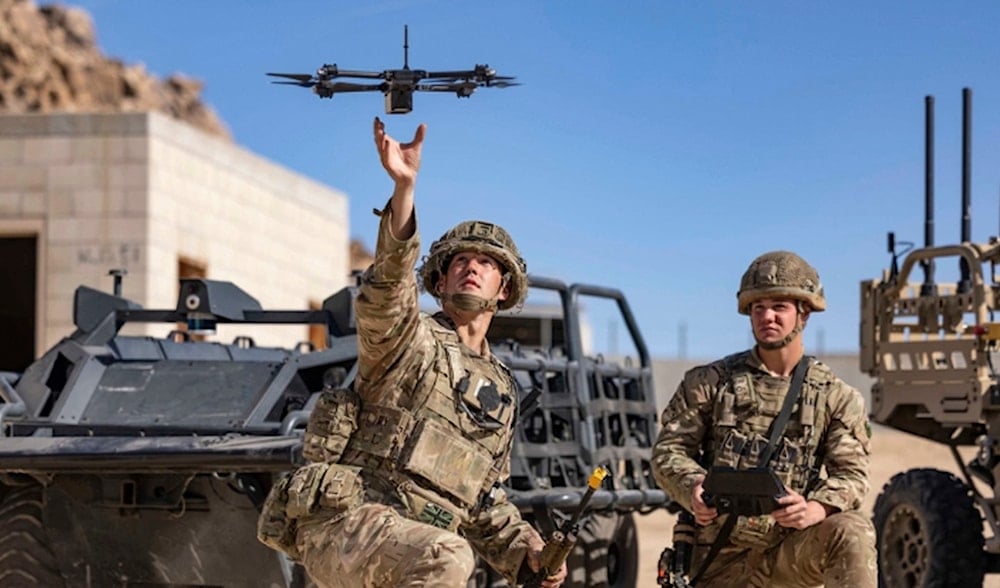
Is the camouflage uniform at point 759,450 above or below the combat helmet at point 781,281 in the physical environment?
below

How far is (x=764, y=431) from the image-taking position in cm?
579

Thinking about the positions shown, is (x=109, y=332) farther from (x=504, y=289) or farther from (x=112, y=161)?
(x=112, y=161)

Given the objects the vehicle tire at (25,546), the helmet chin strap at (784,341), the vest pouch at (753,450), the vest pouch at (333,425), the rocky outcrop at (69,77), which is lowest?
the vehicle tire at (25,546)

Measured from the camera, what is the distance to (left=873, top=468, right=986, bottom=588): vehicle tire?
348 inches

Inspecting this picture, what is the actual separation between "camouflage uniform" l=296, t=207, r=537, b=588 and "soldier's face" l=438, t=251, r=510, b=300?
118 millimetres

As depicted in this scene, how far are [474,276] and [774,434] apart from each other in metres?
1.22

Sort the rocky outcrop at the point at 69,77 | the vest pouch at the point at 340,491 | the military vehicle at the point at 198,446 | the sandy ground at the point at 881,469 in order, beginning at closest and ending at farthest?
1. the vest pouch at the point at 340,491
2. the military vehicle at the point at 198,446
3. the sandy ground at the point at 881,469
4. the rocky outcrop at the point at 69,77

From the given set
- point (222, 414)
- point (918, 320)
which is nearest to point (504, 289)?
point (222, 414)

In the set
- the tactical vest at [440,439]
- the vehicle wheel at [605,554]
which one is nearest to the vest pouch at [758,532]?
the tactical vest at [440,439]

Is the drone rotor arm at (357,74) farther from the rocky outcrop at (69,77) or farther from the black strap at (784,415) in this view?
the rocky outcrop at (69,77)

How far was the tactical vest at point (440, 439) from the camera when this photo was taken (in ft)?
16.0

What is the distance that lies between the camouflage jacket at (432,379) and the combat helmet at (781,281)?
1.04 m

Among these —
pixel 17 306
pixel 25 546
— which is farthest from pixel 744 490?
pixel 17 306

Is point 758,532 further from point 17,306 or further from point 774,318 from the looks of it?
point 17,306
